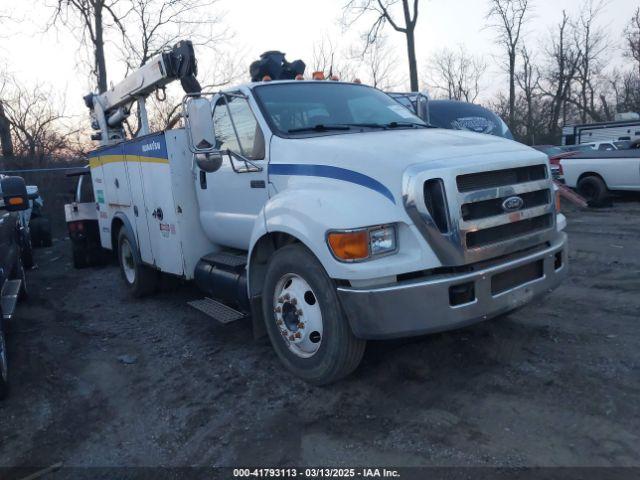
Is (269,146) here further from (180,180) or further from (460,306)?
(460,306)

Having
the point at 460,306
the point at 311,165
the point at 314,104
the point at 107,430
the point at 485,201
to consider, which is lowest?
the point at 107,430

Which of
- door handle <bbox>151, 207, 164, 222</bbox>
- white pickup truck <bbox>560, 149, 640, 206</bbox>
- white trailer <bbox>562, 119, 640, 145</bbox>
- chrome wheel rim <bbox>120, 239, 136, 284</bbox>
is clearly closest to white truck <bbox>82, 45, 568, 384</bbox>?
door handle <bbox>151, 207, 164, 222</bbox>

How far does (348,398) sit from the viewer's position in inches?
151

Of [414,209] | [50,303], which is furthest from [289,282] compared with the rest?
[50,303]

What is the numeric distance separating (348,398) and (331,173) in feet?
5.20

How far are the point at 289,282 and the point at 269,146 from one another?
1.14 metres

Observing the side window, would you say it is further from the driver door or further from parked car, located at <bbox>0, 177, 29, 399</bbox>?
parked car, located at <bbox>0, 177, 29, 399</bbox>

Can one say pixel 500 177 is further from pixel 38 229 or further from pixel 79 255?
pixel 38 229

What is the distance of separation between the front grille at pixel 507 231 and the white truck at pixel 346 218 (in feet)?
0.04

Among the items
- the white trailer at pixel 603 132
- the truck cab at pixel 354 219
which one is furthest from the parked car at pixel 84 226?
the white trailer at pixel 603 132

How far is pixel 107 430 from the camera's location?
374 cm

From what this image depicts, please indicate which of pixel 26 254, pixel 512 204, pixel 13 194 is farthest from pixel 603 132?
pixel 13 194

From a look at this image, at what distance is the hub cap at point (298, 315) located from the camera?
391 cm

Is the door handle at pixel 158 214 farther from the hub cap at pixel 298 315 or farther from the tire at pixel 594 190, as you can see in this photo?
the tire at pixel 594 190
